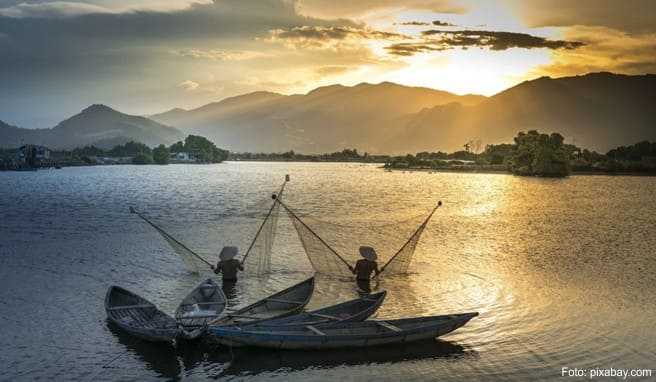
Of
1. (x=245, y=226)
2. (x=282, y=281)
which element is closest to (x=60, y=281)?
(x=282, y=281)

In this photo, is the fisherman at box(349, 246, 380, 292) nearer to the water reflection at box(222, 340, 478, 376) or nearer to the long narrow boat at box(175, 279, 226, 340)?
the long narrow boat at box(175, 279, 226, 340)

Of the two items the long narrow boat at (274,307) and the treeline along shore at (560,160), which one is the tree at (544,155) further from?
the long narrow boat at (274,307)

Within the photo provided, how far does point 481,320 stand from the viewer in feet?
73.0

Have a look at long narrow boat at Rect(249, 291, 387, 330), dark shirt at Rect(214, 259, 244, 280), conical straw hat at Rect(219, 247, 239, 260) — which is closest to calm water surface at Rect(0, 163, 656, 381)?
dark shirt at Rect(214, 259, 244, 280)

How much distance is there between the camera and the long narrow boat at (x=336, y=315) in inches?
753

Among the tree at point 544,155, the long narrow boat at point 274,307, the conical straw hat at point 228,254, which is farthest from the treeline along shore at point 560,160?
Result: the long narrow boat at point 274,307

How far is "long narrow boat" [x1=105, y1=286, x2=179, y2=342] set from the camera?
18375 millimetres

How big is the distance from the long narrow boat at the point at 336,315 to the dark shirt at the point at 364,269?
536 cm

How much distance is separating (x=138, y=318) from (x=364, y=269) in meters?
11.0

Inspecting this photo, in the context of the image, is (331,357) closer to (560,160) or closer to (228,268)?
(228,268)

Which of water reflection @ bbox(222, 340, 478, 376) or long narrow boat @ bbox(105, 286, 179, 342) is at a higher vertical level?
long narrow boat @ bbox(105, 286, 179, 342)

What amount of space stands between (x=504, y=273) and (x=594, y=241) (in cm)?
1647

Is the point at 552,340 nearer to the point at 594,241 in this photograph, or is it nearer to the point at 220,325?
the point at 220,325

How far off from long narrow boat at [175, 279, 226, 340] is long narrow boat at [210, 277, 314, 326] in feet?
1.57
